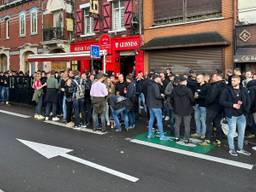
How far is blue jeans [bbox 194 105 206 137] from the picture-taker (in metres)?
8.03

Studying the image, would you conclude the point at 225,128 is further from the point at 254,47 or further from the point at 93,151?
the point at 254,47

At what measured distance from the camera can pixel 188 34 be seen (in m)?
14.6

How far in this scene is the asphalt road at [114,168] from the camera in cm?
475

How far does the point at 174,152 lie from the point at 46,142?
3335 mm

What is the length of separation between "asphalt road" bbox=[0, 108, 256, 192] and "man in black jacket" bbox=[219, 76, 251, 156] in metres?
0.65

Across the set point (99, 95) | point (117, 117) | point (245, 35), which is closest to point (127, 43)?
point (245, 35)

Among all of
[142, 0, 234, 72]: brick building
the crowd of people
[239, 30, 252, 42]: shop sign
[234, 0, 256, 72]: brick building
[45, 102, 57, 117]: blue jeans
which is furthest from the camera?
[142, 0, 234, 72]: brick building

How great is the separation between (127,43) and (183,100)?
34.1 ft

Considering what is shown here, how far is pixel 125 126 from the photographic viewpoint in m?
9.34

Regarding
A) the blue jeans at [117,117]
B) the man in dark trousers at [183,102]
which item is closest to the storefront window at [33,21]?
the blue jeans at [117,117]

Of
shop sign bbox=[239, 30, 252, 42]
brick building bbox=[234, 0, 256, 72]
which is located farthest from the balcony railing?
shop sign bbox=[239, 30, 252, 42]

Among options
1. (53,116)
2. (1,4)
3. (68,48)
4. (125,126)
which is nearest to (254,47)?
(125,126)

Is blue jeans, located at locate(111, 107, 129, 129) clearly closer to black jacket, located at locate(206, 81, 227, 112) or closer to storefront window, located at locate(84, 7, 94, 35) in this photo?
black jacket, located at locate(206, 81, 227, 112)

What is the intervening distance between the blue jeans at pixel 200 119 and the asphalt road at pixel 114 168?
182cm
